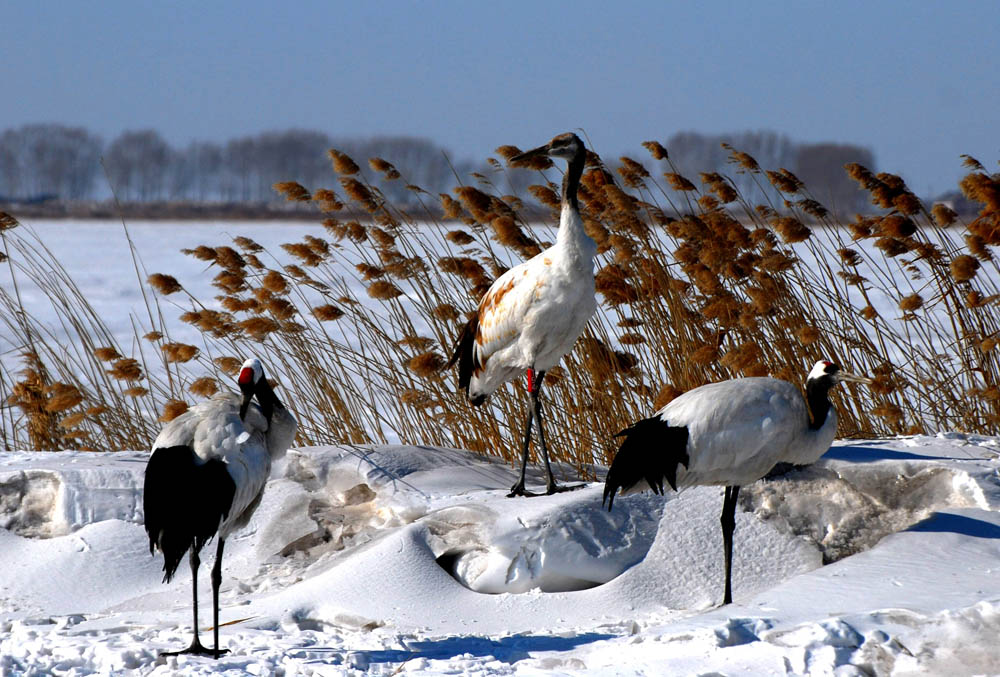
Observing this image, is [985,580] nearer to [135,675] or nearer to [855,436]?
[855,436]

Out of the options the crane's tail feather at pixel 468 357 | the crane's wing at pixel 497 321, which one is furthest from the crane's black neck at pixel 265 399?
the crane's tail feather at pixel 468 357

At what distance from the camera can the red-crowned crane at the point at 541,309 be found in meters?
4.53

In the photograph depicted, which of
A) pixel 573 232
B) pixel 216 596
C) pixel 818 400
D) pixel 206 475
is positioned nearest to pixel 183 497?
pixel 206 475

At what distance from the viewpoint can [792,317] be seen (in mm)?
5367

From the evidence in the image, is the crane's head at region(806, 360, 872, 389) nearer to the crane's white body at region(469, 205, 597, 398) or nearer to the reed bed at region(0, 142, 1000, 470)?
the reed bed at region(0, 142, 1000, 470)

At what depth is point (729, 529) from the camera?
3.87 metres

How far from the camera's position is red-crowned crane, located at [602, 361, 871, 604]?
368 centimetres

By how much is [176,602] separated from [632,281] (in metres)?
2.64

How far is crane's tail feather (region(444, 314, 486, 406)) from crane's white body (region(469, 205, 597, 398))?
0.11m

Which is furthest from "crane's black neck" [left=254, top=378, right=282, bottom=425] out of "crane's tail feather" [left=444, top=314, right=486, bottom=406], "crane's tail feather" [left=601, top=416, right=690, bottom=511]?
"crane's tail feather" [left=444, top=314, right=486, bottom=406]

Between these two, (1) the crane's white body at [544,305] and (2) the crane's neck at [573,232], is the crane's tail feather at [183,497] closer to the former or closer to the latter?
(1) the crane's white body at [544,305]

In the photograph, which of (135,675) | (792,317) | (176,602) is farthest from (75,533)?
(792,317)

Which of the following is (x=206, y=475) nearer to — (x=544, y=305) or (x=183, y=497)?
(x=183, y=497)

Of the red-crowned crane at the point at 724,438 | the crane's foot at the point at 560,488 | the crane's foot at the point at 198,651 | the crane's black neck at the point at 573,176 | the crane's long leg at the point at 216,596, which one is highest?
the crane's black neck at the point at 573,176
